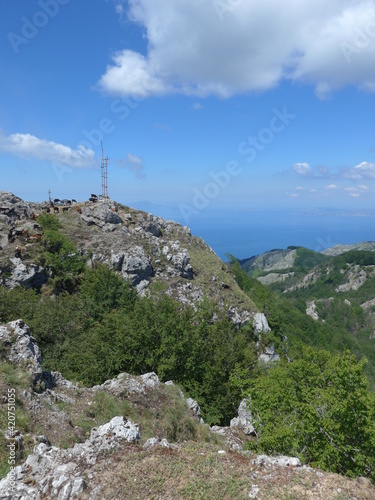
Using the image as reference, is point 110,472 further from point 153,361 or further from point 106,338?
point 106,338

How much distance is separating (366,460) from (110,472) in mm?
11080

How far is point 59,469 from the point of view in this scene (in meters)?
9.02

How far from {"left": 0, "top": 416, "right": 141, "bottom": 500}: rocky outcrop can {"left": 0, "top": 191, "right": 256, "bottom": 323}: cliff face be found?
1431 inches

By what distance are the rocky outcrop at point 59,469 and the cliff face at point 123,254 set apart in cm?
3634

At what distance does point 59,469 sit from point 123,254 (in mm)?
45089

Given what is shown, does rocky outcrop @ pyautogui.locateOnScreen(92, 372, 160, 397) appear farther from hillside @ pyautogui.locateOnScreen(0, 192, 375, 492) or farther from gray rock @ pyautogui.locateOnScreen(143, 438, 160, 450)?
gray rock @ pyautogui.locateOnScreen(143, 438, 160, 450)

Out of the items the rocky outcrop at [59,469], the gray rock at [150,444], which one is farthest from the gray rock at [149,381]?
the gray rock at [150,444]

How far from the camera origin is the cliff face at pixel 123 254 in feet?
146

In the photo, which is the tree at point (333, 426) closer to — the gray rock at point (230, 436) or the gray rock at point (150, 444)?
the gray rock at point (230, 436)

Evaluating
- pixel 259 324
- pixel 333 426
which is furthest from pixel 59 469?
pixel 259 324

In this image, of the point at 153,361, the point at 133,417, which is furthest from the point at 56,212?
the point at 133,417

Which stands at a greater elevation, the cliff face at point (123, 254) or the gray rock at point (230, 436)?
the cliff face at point (123, 254)

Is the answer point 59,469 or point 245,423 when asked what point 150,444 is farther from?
point 245,423

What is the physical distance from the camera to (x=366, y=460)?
498 inches
